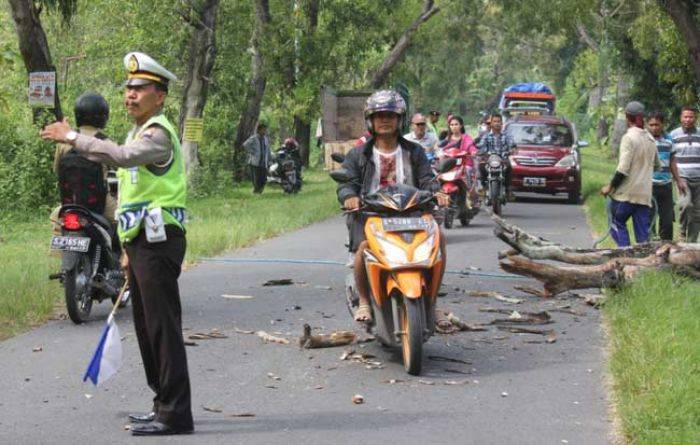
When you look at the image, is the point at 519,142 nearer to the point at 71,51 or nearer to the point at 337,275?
the point at 337,275

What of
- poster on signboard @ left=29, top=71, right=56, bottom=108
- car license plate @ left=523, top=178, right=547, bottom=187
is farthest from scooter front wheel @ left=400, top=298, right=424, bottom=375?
car license plate @ left=523, top=178, right=547, bottom=187

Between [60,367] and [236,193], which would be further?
[236,193]

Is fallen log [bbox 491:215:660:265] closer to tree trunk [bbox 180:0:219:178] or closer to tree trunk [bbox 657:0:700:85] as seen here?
tree trunk [bbox 657:0:700:85]

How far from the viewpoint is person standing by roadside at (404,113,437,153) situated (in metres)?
19.4

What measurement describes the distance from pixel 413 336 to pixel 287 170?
23364 mm

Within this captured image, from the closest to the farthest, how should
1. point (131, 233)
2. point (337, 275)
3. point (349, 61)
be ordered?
point (131, 233)
point (337, 275)
point (349, 61)

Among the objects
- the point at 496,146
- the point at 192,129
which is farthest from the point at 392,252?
the point at 192,129

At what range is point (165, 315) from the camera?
6.89m

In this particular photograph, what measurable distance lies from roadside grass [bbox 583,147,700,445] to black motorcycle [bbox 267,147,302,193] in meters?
20.6

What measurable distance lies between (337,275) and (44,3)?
9339 millimetres

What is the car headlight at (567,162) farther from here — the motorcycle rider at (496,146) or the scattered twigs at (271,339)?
the scattered twigs at (271,339)

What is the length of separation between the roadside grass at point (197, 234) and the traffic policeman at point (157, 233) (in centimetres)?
377

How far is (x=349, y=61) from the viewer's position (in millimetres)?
41594

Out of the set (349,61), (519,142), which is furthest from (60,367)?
(349,61)
